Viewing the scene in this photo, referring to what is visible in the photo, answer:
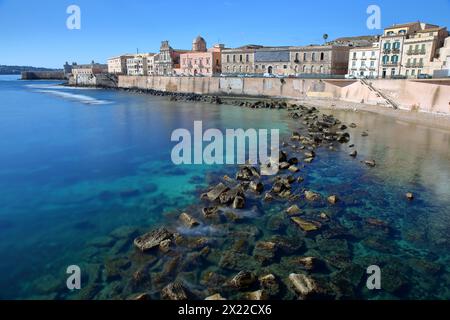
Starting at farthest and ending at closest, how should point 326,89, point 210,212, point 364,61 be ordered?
point 364,61 → point 326,89 → point 210,212

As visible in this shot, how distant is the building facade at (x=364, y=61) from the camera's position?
48.7m

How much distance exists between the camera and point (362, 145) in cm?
2306

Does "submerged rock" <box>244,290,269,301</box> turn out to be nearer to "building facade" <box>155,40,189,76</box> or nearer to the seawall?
the seawall

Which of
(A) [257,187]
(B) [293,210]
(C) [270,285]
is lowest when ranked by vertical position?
(C) [270,285]

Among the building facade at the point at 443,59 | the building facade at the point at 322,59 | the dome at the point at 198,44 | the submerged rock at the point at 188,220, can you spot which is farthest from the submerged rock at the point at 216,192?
the dome at the point at 198,44

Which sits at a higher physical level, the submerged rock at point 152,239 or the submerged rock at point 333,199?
the submerged rock at point 333,199

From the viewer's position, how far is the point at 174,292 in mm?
→ 7941

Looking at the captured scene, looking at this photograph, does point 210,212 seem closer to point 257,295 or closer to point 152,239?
point 152,239

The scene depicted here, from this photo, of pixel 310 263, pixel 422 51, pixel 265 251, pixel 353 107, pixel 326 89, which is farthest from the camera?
pixel 326 89

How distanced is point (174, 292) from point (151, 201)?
6476 millimetres

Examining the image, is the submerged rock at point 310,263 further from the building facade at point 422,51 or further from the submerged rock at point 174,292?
the building facade at point 422,51

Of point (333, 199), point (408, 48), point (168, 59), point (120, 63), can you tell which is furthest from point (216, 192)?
point (120, 63)

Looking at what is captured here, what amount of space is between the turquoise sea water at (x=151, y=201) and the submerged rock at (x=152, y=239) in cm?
43

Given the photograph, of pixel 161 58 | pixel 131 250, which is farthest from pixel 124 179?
pixel 161 58
